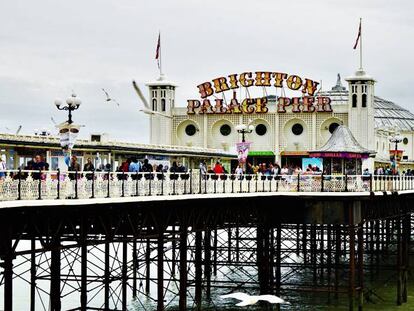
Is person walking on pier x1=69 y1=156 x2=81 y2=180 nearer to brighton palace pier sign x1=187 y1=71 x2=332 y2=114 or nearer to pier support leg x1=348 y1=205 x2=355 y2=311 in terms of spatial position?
pier support leg x1=348 y1=205 x2=355 y2=311

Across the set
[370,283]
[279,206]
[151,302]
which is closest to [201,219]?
[279,206]

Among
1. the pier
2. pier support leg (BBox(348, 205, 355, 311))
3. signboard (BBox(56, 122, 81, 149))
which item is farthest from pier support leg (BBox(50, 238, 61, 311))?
pier support leg (BBox(348, 205, 355, 311))

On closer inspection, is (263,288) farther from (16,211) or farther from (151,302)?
(16,211)

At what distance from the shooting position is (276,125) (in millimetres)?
88625

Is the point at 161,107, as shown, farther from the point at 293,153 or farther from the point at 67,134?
the point at 67,134

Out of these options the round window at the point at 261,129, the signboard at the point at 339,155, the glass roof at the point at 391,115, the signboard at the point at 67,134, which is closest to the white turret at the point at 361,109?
the round window at the point at 261,129

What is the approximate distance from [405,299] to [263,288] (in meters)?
9.37

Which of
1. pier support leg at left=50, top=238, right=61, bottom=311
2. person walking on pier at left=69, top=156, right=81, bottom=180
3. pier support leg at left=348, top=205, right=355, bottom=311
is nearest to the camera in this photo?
person walking on pier at left=69, top=156, right=81, bottom=180

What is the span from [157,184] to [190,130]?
54908 mm

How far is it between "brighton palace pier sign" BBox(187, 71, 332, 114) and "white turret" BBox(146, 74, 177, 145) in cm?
185

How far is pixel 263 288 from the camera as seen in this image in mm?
50156

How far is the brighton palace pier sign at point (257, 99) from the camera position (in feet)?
287

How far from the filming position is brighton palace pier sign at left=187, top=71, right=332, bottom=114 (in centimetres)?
8750

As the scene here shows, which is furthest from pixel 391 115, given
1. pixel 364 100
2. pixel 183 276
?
pixel 183 276
